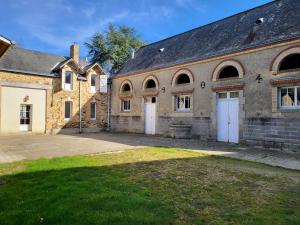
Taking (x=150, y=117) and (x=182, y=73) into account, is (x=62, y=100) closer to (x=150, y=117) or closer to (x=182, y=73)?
(x=150, y=117)

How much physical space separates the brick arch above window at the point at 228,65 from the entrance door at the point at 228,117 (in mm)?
991

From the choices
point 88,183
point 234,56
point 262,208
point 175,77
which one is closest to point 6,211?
point 88,183

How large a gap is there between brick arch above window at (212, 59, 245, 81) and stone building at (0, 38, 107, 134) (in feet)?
37.2

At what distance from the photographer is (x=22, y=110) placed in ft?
57.7

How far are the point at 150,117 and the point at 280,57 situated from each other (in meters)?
9.41

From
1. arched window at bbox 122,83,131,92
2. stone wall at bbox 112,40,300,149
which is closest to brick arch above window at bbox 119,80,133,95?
arched window at bbox 122,83,131,92

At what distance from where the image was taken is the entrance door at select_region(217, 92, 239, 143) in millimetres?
12508

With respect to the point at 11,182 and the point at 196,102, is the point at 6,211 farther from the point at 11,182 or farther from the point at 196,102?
the point at 196,102

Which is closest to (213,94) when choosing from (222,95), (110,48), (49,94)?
(222,95)

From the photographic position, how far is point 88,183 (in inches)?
199

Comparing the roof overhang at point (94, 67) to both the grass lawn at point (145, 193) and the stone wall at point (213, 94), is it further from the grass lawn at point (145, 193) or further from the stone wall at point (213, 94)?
the grass lawn at point (145, 193)

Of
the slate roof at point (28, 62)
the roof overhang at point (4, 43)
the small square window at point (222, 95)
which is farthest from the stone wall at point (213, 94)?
the roof overhang at point (4, 43)

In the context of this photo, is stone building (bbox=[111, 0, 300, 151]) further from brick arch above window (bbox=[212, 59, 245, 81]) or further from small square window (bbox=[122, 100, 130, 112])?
small square window (bbox=[122, 100, 130, 112])

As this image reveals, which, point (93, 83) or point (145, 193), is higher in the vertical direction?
point (93, 83)
